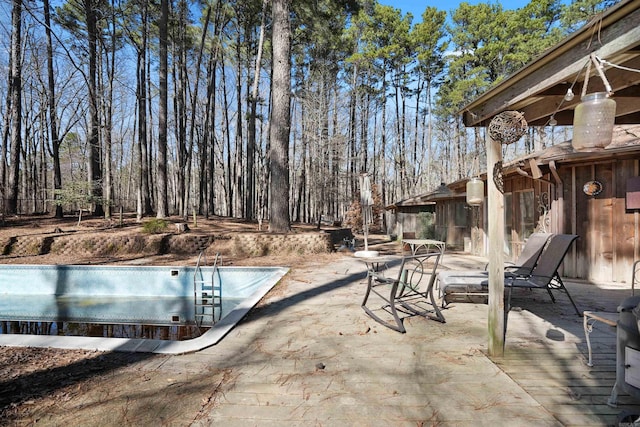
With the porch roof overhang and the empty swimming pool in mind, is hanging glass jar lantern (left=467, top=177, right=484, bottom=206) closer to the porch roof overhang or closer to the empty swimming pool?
the porch roof overhang

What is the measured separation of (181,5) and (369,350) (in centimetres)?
1777

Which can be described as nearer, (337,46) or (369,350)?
(369,350)

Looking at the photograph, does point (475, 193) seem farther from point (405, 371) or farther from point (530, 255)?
point (405, 371)

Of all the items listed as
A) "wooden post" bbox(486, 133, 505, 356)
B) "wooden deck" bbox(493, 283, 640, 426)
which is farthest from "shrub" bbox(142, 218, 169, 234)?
"wooden post" bbox(486, 133, 505, 356)

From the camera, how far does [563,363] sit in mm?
2529

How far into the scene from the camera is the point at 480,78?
17.0 m

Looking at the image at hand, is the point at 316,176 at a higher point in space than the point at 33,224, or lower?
higher

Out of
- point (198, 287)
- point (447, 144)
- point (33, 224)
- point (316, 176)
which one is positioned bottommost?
point (198, 287)

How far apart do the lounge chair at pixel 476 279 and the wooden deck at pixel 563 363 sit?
43cm

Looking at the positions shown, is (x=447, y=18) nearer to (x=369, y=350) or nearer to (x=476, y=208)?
(x=476, y=208)

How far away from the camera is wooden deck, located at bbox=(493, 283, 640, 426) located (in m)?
1.94

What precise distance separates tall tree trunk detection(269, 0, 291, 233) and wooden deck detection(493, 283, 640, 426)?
6785mm

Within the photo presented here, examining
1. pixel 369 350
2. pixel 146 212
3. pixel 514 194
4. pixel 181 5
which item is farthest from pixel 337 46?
pixel 369 350

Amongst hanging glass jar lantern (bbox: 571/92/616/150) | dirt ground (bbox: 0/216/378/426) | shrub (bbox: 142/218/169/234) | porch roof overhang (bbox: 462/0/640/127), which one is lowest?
dirt ground (bbox: 0/216/378/426)
